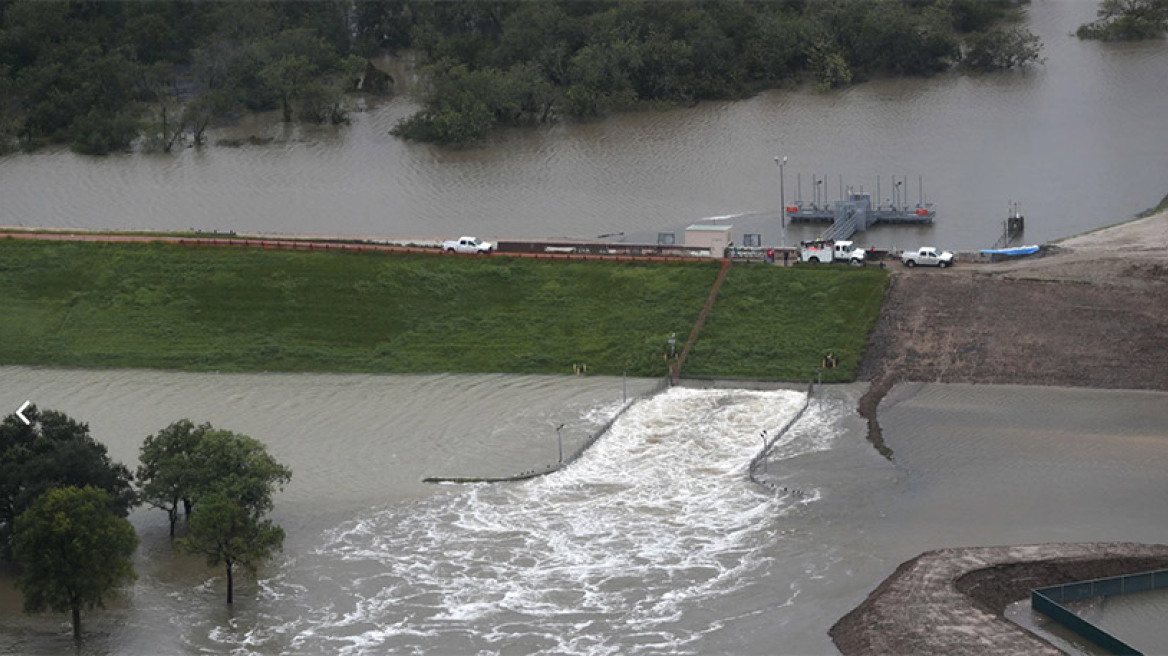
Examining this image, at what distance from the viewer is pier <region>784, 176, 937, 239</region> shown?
71.8 m

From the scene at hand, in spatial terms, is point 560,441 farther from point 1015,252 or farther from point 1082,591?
point 1015,252

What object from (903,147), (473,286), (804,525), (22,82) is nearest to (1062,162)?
(903,147)

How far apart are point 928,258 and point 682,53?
94.7ft

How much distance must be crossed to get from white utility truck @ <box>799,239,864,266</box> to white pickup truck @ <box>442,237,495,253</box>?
10874mm

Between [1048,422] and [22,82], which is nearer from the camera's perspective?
[1048,422]

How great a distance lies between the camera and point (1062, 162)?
79125 millimetres

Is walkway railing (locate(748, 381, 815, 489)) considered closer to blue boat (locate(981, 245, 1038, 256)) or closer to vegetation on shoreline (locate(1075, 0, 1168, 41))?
blue boat (locate(981, 245, 1038, 256))

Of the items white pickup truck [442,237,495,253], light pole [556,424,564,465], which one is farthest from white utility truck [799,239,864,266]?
light pole [556,424,564,465]

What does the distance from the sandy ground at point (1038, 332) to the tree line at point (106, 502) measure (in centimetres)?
1501

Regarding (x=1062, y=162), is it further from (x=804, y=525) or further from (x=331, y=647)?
(x=331, y=647)

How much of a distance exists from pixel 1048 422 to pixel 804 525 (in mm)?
9459

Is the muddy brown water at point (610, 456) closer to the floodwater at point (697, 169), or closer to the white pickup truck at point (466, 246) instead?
the floodwater at point (697, 169)

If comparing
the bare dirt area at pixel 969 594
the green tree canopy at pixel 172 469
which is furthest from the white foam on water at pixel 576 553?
the green tree canopy at pixel 172 469

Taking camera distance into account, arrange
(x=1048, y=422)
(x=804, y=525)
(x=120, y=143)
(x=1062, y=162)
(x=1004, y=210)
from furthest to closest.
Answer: (x=120, y=143), (x=1062, y=162), (x=1004, y=210), (x=1048, y=422), (x=804, y=525)
